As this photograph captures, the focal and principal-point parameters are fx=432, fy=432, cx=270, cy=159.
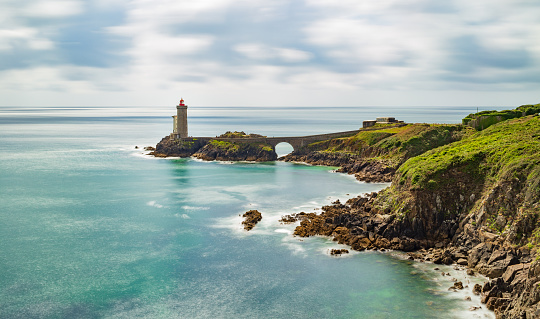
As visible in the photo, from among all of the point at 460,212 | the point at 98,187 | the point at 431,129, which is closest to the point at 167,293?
the point at 460,212

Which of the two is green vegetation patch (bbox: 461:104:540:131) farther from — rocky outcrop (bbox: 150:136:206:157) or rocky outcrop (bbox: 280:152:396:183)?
rocky outcrop (bbox: 150:136:206:157)

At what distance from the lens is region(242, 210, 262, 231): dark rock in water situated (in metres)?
58.3

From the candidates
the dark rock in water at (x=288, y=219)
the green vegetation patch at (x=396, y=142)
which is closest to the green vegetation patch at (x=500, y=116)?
the green vegetation patch at (x=396, y=142)

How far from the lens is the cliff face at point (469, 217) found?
3809 cm

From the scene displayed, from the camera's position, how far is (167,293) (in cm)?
3953

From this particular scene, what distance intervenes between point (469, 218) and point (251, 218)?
2811 centimetres

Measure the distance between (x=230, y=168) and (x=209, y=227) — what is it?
56.9m

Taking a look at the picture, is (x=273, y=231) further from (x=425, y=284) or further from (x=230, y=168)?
(x=230, y=168)

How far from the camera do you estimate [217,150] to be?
5290 inches

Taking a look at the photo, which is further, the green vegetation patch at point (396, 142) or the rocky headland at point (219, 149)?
the rocky headland at point (219, 149)

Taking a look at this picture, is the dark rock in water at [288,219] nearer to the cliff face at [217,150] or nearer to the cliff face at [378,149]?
the cliff face at [378,149]

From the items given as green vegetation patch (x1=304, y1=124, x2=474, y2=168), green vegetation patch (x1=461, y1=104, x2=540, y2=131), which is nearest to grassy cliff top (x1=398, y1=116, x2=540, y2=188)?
green vegetation patch (x1=461, y1=104, x2=540, y2=131)

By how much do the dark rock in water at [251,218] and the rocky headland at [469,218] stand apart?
4659 millimetres

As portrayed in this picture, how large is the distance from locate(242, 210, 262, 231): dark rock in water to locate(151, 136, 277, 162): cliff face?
6638 cm
